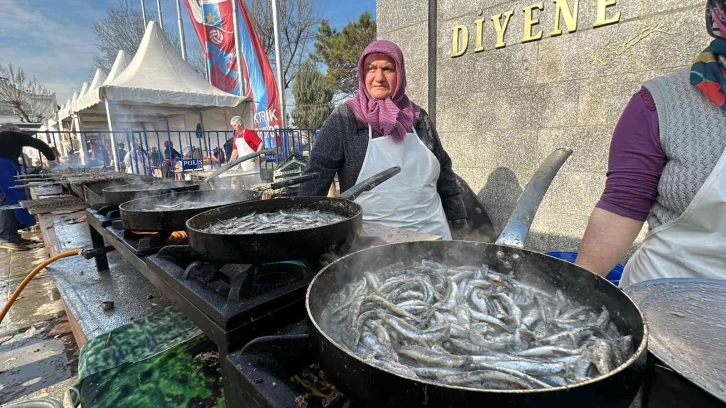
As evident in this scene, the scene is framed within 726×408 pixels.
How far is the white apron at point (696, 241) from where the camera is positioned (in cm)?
130

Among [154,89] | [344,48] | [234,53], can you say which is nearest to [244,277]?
[154,89]

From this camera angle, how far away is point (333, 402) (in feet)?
2.81

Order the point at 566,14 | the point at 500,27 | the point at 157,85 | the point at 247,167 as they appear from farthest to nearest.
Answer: the point at 157,85, the point at 247,167, the point at 500,27, the point at 566,14

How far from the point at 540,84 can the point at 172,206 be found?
3.90 m

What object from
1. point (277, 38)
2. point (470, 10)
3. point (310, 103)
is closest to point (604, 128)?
point (470, 10)

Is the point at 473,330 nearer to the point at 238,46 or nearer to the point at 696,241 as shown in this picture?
the point at 696,241

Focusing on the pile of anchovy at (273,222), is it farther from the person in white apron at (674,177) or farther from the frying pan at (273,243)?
the person in white apron at (674,177)

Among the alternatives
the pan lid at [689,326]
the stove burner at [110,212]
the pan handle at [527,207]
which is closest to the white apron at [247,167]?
the stove burner at [110,212]

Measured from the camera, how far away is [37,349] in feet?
9.11

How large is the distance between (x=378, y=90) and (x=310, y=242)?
178 cm

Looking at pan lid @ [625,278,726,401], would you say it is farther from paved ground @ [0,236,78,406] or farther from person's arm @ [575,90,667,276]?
paved ground @ [0,236,78,406]

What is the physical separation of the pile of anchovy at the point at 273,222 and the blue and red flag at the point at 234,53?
35.5 feet

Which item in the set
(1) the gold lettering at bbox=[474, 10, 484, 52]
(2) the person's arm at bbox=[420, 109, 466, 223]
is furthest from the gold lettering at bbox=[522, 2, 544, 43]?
(2) the person's arm at bbox=[420, 109, 466, 223]

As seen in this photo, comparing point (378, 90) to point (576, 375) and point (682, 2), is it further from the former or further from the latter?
point (682, 2)
